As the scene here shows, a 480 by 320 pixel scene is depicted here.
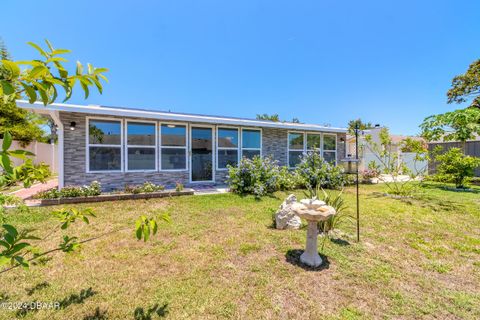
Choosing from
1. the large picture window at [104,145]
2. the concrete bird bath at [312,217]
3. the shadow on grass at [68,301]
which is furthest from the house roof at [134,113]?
the concrete bird bath at [312,217]

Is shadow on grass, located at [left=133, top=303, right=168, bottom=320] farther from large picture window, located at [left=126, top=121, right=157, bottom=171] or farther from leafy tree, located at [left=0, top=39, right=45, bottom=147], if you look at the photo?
leafy tree, located at [left=0, top=39, right=45, bottom=147]

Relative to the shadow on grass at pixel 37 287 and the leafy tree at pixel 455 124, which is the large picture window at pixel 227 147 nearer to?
the leafy tree at pixel 455 124

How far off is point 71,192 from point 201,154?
4551mm

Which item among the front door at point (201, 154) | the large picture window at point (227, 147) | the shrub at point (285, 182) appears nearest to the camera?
the shrub at point (285, 182)

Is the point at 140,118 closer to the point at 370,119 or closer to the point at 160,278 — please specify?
the point at 160,278

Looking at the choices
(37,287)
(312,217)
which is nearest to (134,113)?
(37,287)

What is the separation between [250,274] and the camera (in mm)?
2844

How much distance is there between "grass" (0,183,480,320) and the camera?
2.22m

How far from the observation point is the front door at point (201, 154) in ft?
29.4

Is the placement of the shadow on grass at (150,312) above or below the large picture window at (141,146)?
below

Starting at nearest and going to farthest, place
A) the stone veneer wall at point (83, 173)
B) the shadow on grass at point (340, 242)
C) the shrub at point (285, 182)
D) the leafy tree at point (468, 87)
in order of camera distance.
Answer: the shadow on grass at point (340, 242) → the stone veneer wall at point (83, 173) → the shrub at point (285, 182) → the leafy tree at point (468, 87)

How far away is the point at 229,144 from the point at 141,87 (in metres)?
9.30

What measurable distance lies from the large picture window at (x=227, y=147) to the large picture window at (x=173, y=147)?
151 cm

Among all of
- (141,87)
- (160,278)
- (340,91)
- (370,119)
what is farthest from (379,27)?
(370,119)
